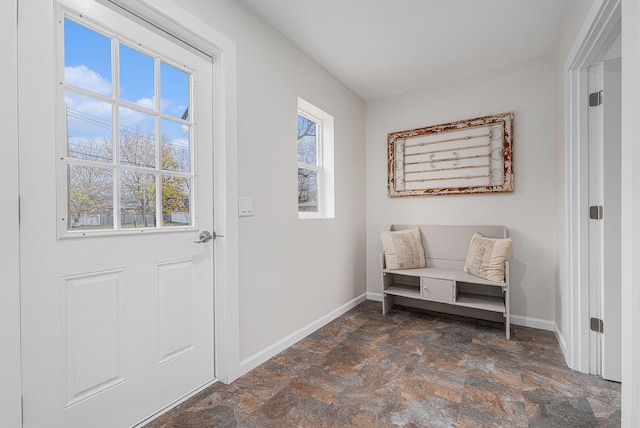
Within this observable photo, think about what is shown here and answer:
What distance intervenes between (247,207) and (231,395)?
1.12 metres

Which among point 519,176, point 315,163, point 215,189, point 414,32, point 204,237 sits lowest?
point 204,237

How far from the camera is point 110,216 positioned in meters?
1.38

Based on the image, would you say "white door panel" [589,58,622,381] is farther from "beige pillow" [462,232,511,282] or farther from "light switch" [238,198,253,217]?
"light switch" [238,198,253,217]

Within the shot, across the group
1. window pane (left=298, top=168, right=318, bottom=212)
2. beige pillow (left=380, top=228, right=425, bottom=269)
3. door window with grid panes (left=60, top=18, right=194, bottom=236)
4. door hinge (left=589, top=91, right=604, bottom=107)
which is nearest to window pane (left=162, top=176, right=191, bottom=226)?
door window with grid panes (left=60, top=18, right=194, bottom=236)

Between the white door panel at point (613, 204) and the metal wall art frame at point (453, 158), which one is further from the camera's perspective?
the metal wall art frame at point (453, 158)

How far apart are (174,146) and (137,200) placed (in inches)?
14.5

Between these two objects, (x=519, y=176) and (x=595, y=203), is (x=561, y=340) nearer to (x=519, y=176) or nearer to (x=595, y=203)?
(x=595, y=203)

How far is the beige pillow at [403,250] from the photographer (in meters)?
2.92

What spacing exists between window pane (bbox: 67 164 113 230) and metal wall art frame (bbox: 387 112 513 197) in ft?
8.75

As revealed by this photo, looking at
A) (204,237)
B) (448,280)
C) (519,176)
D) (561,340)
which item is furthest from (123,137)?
(561,340)

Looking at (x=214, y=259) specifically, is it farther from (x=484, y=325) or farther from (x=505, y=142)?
(x=505, y=142)

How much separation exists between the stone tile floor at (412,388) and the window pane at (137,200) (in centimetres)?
101

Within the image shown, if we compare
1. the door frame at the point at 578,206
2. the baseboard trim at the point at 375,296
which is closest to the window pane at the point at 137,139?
the door frame at the point at 578,206

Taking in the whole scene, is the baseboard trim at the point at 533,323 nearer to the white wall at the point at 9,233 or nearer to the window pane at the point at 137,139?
the window pane at the point at 137,139
